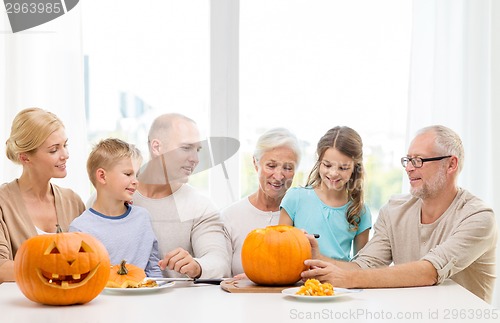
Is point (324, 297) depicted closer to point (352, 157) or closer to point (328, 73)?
point (352, 157)

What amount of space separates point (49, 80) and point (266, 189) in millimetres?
1333

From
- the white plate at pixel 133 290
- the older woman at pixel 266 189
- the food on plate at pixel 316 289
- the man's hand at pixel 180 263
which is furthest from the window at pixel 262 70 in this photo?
the food on plate at pixel 316 289

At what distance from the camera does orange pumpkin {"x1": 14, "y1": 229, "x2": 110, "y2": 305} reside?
220cm

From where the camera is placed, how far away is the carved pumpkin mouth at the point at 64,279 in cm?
220

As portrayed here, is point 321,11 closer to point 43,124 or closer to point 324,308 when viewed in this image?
point 43,124

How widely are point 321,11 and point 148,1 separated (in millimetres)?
909

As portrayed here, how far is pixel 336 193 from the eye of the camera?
10.3 ft

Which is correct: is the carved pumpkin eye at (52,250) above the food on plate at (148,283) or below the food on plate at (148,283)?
above

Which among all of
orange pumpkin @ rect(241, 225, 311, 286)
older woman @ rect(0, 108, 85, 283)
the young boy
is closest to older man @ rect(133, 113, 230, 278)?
the young boy

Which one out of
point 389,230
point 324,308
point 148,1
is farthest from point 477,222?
point 148,1

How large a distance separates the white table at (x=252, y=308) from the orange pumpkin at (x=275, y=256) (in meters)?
0.12

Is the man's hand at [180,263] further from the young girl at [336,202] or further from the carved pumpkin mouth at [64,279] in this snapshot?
the young girl at [336,202]

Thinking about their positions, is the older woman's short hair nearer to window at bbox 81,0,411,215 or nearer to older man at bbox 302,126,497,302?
older man at bbox 302,126,497,302

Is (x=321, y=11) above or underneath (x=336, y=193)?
above
